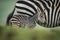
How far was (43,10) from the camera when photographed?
169cm

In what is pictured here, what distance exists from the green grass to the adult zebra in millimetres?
75

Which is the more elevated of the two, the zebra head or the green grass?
the zebra head

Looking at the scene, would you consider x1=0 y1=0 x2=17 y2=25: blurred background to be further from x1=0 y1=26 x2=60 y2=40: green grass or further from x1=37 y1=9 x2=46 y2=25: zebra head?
x1=37 y1=9 x2=46 y2=25: zebra head

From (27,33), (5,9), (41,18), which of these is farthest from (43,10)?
(5,9)

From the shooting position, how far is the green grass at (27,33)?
166cm

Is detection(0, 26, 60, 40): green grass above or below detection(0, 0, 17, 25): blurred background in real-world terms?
below

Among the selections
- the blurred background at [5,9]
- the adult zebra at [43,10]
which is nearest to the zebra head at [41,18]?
the adult zebra at [43,10]

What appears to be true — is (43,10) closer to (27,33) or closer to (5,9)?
(27,33)

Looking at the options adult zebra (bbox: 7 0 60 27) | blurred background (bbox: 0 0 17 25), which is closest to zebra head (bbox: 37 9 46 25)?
adult zebra (bbox: 7 0 60 27)

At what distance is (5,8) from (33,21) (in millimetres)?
319

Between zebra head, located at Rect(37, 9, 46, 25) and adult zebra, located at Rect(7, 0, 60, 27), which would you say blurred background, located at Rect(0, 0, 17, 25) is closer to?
adult zebra, located at Rect(7, 0, 60, 27)

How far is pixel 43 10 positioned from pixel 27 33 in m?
0.29

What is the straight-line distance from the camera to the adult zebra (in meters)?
1.68

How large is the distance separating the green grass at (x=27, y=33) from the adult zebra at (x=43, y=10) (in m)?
0.07
